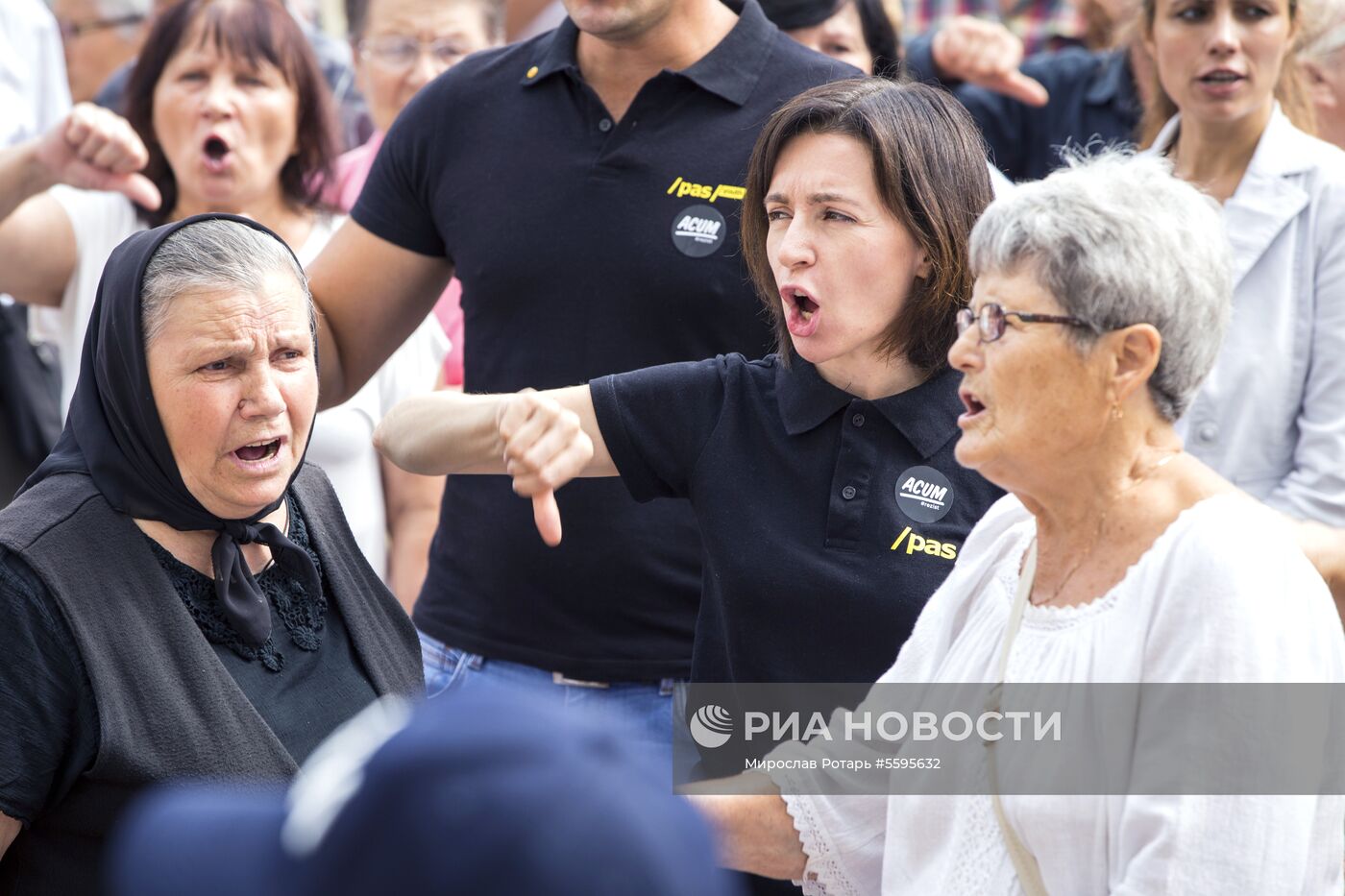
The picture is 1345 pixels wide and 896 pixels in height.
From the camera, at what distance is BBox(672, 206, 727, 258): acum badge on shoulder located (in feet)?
9.80

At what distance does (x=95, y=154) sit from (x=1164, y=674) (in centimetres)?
239

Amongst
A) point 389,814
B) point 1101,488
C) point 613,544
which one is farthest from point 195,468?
point 389,814

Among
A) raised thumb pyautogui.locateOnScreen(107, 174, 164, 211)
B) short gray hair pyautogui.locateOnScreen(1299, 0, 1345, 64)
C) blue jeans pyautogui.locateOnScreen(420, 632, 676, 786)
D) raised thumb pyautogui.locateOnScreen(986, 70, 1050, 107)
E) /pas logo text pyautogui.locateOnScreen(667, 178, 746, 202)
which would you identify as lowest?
blue jeans pyautogui.locateOnScreen(420, 632, 676, 786)

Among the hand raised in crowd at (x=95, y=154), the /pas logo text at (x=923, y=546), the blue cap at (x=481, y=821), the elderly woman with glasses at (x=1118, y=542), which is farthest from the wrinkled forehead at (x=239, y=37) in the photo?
the blue cap at (x=481, y=821)

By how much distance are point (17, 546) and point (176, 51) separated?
2.20 metres

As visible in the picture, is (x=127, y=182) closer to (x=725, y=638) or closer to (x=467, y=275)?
(x=467, y=275)

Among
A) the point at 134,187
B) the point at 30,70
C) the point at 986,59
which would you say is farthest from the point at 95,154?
the point at 30,70

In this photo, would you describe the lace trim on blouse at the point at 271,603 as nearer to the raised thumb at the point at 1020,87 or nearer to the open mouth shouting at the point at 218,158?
the open mouth shouting at the point at 218,158

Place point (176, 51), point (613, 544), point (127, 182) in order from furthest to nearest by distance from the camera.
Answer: point (176, 51)
point (127, 182)
point (613, 544)

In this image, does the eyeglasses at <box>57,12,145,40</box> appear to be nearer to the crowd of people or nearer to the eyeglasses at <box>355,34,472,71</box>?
the eyeglasses at <box>355,34,472,71</box>

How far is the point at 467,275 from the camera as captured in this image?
3.16 m

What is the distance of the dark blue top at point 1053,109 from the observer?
4793 millimetres

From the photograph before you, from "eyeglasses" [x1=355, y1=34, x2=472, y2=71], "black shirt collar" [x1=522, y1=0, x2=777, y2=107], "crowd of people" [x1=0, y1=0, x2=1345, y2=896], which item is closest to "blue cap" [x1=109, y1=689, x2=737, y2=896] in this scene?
"crowd of people" [x1=0, y1=0, x2=1345, y2=896]

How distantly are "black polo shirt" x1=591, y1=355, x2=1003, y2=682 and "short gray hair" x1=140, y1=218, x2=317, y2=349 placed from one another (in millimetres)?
559
